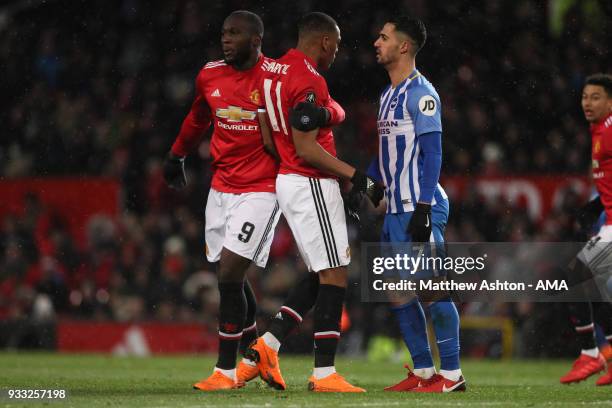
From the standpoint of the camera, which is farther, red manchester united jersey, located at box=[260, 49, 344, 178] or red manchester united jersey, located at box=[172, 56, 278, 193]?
red manchester united jersey, located at box=[172, 56, 278, 193]

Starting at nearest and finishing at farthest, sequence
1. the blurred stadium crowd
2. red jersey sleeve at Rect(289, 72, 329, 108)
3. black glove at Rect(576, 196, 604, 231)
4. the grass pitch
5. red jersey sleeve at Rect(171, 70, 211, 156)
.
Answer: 1. the grass pitch
2. red jersey sleeve at Rect(289, 72, 329, 108)
3. red jersey sleeve at Rect(171, 70, 211, 156)
4. black glove at Rect(576, 196, 604, 231)
5. the blurred stadium crowd

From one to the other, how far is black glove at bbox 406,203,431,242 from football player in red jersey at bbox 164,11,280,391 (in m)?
0.99

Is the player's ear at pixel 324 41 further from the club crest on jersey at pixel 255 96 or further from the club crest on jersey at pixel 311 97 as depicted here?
the club crest on jersey at pixel 255 96

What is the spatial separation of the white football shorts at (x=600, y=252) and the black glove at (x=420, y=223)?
189 cm

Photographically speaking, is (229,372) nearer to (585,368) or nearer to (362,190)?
(362,190)

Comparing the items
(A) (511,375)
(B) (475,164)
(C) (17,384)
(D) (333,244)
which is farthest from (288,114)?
(B) (475,164)

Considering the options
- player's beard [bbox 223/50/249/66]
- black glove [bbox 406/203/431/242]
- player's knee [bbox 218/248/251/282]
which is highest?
player's beard [bbox 223/50/249/66]

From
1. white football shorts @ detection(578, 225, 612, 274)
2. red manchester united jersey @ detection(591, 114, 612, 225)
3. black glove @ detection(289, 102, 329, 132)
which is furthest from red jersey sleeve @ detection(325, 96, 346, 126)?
white football shorts @ detection(578, 225, 612, 274)

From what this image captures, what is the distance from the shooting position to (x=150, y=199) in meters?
16.2

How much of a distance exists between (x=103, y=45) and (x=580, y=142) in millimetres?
7937

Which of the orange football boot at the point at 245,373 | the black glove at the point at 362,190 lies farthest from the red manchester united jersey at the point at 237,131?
the orange football boot at the point at 245,373

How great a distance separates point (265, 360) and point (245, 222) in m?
0.84

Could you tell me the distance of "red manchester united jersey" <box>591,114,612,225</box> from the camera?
8016mm

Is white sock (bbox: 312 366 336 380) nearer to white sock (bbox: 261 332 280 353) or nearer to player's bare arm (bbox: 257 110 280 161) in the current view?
white sock (bbox: 261 332 280 353)
